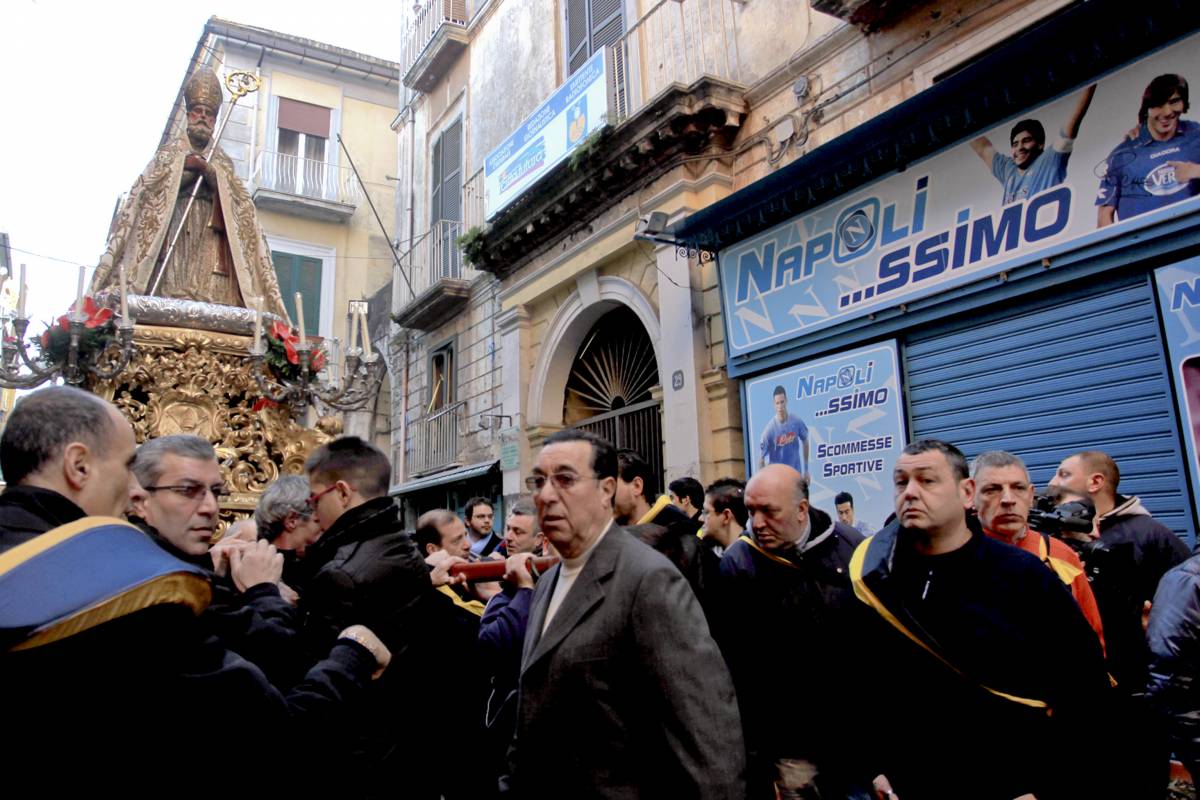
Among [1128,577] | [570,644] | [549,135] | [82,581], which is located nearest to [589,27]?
[549,135]

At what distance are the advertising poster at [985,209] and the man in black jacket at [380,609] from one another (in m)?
5.66

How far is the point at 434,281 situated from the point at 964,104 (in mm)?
10682

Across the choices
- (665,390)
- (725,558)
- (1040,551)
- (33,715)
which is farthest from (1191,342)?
(33,715)

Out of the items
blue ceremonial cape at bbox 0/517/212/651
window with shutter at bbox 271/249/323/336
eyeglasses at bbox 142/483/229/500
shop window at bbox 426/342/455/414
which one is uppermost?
window with shutter at bbox 271/249/323/336

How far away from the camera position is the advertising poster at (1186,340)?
5461mm

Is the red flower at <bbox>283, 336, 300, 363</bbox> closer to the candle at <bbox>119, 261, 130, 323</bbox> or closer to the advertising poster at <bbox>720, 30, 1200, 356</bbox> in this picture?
the candle at <bbox>119, 261, 130, 323</bbox>

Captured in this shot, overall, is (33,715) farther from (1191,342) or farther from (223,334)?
(1191,342)

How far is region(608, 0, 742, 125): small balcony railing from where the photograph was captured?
9766 mm

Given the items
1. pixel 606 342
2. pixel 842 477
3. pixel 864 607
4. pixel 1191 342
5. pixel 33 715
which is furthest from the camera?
pixel 606 342

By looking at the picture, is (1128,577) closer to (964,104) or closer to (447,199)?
(964,104)

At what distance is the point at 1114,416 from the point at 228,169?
636cm

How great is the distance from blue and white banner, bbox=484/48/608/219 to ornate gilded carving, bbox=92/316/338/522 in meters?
7.10

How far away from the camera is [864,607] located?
2824 mm

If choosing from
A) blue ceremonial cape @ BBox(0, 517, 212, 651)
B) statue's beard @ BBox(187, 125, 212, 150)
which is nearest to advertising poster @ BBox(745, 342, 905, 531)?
statue's beard @ BBox(187, 125, 212, 150)
